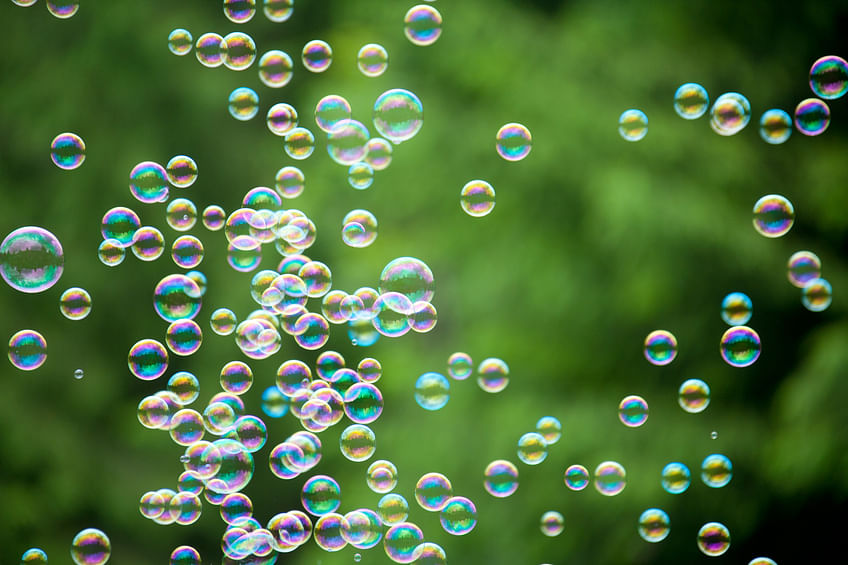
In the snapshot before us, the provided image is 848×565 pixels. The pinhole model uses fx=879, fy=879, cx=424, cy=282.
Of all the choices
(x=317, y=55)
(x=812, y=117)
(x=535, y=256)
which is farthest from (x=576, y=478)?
(x=317, y=55)

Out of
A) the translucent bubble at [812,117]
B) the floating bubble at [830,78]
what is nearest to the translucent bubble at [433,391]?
the translucent bubble at [812,117]

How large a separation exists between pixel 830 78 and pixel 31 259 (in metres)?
2.55

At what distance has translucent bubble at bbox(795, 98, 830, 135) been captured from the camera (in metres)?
2.83

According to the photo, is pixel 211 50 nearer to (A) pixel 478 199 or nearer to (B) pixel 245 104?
(B) pixel 245 104

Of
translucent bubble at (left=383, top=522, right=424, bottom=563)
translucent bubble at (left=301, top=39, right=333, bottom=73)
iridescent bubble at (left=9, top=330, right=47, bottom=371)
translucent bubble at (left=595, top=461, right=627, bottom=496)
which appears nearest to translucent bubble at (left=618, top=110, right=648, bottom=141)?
translucent bubble at (left=301, top=39, right=333, bottom=73)

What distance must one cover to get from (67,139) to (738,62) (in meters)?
2.54

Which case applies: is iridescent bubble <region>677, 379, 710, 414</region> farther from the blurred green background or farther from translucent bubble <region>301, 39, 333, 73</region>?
translucent bubble <region>301, 39, 333, 73</region>

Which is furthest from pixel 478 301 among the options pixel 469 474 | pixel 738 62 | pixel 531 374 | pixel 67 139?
pixel 67 139

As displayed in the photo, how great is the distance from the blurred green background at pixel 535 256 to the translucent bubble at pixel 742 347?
0.42 meters

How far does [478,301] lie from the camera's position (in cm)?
422

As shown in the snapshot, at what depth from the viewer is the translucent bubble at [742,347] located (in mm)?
2805

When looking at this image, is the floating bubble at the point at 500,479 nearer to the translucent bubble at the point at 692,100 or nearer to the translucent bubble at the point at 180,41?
the translucent bubble at the point at 692,100

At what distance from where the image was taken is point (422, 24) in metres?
2.86

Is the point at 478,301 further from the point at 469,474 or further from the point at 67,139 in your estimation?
the point at 67,139
